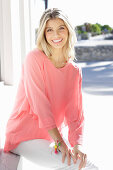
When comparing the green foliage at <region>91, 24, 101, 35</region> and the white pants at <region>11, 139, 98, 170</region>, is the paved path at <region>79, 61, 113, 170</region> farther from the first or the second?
the green foliage at <region>91, 24, 101, 35</region>

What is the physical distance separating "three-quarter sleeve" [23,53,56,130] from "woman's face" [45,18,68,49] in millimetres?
107

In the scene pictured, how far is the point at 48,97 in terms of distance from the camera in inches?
51.7

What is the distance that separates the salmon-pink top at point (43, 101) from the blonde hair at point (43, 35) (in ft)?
0.13

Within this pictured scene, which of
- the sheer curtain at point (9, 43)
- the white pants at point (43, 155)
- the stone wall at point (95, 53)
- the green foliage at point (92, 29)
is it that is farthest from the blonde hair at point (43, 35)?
the stone wall at point (95, 53)

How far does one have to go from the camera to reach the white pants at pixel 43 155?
1.12 metres

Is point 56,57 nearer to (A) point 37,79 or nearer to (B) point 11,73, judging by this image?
(A) point 37,79

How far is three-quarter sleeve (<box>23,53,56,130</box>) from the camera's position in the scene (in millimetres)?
1205

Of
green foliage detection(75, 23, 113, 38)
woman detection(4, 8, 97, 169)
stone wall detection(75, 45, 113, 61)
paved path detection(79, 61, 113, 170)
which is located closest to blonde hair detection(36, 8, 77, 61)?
woman detection(4, 8, 97, 169)

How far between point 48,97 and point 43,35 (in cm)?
31

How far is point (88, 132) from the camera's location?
8.70 feet

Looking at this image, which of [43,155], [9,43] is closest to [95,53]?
[9,43]

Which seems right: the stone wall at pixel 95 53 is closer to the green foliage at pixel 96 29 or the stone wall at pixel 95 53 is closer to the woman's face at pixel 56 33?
the green foliage at pixel 96 29

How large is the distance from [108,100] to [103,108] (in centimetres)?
65

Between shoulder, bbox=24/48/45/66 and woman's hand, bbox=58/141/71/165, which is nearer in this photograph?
woman's hand, bbox=58/141/71/165
